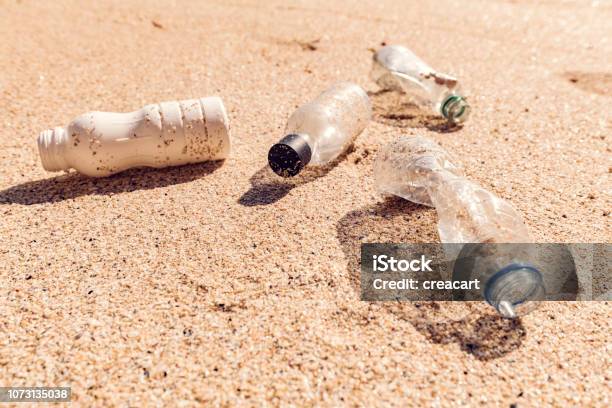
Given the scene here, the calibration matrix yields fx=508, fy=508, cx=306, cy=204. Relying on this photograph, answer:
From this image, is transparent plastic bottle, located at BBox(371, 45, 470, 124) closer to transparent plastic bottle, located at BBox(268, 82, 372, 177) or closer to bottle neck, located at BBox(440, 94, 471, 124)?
bottle neck, located at BBox(440, 94, 471, 124)

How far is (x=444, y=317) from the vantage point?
4.34 feet

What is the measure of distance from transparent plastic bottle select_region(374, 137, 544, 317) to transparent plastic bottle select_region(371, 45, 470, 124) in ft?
2.08

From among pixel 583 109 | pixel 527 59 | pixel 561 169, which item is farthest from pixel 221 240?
pixel 527 59

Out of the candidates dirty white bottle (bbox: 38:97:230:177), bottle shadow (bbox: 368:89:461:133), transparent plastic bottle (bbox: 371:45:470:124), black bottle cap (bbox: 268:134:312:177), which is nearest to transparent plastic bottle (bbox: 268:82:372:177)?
black bottle cap (bbox: 268:134:312:177)

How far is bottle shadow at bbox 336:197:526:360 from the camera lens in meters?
1.25

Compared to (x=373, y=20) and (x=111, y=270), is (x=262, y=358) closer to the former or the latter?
(x=111, y=270)

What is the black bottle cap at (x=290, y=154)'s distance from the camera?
1.72 m

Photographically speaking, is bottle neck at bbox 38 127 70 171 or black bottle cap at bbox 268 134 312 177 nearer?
black bottle cap at bbox 268 134 312 177

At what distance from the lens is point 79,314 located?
1.33 meters

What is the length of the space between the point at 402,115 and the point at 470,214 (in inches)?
43.3

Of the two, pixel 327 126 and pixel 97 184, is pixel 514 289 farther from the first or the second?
pixel 97 184

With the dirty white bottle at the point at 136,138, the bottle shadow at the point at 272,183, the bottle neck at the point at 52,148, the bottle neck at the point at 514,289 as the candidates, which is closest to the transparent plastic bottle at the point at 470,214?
the bottle neck at the point at 514,289

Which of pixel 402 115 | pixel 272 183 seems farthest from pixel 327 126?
pixel 402 115

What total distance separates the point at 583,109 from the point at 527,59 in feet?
2.55
